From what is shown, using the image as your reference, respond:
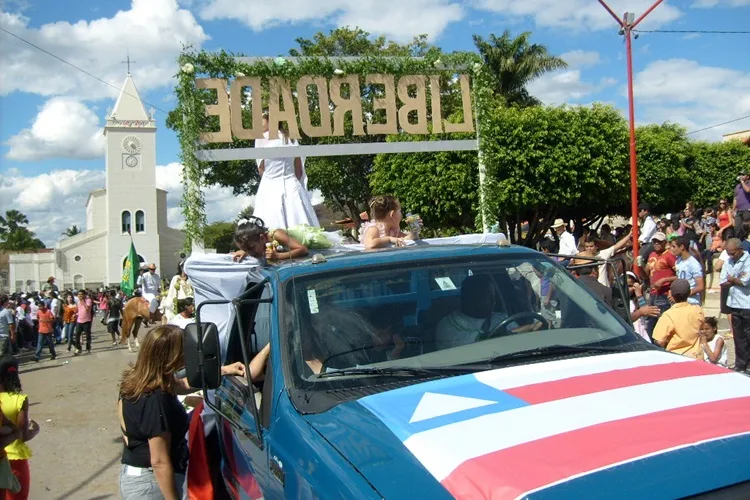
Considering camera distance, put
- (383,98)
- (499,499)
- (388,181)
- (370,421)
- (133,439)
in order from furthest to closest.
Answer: (388,181)
(383,98)
(133,439)
(370,421)
(499,499)

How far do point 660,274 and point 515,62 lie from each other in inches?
1111

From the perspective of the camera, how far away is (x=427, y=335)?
10.2 feet

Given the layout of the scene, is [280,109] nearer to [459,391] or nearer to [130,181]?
[459,391]

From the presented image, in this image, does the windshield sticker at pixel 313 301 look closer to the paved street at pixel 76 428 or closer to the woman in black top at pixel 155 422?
the woman in black top at pixel 155 422

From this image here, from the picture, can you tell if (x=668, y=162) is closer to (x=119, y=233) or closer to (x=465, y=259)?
(x=465, y=259)

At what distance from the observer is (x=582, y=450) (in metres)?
1.96

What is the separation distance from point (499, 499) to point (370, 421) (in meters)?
0.67

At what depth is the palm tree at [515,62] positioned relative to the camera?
35.2 metres

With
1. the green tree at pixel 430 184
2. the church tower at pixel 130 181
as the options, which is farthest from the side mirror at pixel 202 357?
the church tower at pixel 130 181

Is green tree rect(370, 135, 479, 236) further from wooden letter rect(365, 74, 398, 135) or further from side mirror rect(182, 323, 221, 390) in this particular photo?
side mirror rect(182, 323, 221, 390)

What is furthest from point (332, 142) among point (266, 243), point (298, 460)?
point (298, 460)

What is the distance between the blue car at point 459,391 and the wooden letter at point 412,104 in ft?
11.1

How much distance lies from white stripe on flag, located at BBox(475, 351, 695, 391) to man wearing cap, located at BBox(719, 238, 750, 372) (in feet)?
19.9

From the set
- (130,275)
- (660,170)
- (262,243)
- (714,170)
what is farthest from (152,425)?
(714,170)
